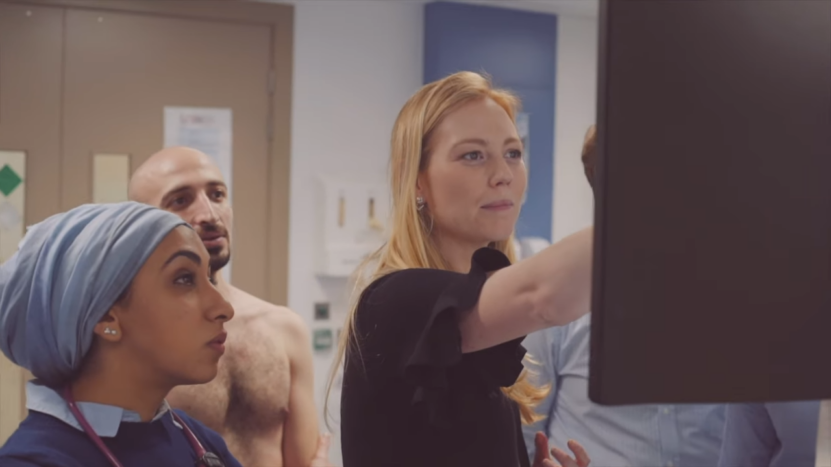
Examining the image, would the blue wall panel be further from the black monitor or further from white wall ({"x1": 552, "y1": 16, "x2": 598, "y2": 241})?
the black monitor

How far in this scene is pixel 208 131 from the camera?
133 inches

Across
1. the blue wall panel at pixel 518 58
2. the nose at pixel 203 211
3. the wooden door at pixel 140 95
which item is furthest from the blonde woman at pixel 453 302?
the blue wall panel at pixel 518 58

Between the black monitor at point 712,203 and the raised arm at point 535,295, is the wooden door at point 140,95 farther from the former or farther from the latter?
the black monitor at point 712,203

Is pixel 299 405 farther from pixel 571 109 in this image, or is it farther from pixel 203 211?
pixel 571 109

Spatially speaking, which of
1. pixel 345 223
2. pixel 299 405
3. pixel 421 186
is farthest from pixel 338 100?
pixel 421 186

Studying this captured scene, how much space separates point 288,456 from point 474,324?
120 cm

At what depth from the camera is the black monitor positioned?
2.26 feet

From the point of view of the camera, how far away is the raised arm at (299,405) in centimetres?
203

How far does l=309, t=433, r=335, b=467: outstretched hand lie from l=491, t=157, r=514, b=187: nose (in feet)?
2.89

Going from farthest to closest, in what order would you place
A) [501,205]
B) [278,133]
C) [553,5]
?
[553,5] → [278,133] → [501,205]

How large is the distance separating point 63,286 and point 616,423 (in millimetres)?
1176

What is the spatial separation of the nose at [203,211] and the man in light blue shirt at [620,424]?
0.69 m

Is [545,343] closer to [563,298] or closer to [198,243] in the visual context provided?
[198,243]

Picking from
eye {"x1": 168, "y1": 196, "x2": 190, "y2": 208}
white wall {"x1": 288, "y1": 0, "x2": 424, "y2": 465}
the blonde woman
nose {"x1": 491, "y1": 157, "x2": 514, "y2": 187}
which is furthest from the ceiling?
nose {"x1": 491, "y1": 157, "x2": 514, "y2": 187}
